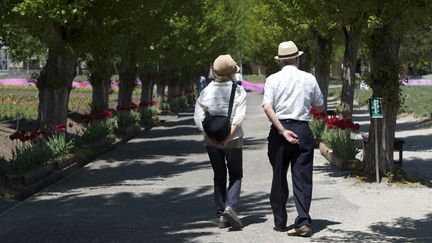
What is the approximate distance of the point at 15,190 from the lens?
10734 millimetres

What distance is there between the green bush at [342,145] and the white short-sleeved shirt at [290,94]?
227 inches

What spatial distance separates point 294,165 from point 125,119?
16.0 m

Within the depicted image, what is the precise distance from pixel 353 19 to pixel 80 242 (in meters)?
7.12

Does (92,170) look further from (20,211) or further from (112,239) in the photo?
(112,239)

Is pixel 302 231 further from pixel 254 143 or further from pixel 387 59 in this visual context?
pixel 254 143

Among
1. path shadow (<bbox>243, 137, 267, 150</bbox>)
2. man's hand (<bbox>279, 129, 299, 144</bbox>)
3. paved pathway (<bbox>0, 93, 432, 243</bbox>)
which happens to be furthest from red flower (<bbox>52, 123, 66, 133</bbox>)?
man's hand (<bbox>279, 129, 299, 144</bbox>)

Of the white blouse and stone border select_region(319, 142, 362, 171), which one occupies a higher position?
the white blouse

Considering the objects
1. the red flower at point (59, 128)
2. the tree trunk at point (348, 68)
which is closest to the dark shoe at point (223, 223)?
the red flower at point (59, 128)

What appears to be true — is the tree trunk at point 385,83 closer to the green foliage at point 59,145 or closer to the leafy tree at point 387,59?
the leafy tree at point 387,59

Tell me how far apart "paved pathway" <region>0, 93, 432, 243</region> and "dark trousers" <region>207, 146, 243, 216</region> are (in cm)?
31

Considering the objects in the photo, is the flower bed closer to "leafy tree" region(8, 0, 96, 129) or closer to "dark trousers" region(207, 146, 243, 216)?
"dark trousers" region(207, 146, 243, 216)

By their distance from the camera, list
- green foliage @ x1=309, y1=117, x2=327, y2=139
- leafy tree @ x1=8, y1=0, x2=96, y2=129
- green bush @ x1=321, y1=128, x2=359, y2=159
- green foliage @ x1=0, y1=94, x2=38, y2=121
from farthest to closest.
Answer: green foliage @ x1=0, y1=94, x2=38, y2=121, green foliage @ x1=309, y1=117, x2=327, y2=139, leafy tree @ x1=8, y1=0, x2=96, y2=129, green bush @ x1=321, y1=128, x2=359, y2=159

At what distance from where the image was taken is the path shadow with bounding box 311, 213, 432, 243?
7.23m

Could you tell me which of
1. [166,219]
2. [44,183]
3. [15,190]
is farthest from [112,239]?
[44,183]
